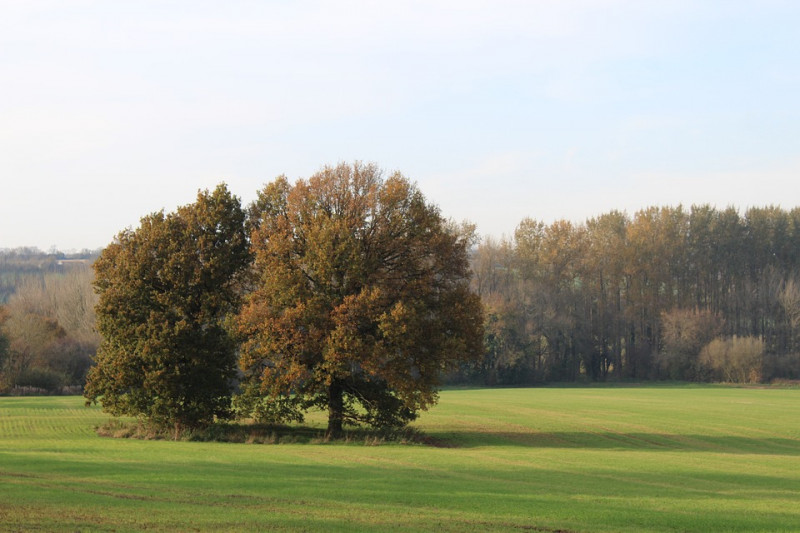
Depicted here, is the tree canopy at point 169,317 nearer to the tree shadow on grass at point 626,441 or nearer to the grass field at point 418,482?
the grass field at point 418,482

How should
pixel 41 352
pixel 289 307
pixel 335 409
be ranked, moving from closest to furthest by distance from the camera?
pixel 289 307 < pixel 335 409 < pixel 41 352

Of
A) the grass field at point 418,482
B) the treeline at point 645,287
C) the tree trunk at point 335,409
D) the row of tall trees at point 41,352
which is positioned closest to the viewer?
the grass field at point 418,482

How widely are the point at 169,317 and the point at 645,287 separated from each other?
8855cm

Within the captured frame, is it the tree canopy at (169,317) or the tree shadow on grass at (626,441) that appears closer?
the tree canopy at (169,317)

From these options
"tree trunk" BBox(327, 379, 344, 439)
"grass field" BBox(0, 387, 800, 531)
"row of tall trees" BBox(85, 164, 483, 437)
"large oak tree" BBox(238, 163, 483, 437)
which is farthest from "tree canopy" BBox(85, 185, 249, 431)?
"tree trunk" BBox(327, 379, 344, 439)

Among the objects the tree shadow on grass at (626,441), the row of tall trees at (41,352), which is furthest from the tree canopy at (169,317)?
the row of tall trees at (41,352)

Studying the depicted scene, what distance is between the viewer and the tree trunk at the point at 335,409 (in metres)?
37.4

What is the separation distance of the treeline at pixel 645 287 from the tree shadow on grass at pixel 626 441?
2433 inches

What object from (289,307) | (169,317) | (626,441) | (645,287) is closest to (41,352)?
(169,317)

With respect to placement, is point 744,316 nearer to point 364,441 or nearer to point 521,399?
point 521,399

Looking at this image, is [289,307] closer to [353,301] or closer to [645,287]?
[353,301]

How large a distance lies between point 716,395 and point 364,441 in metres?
53.2

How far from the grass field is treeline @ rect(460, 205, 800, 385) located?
63414 millimetres

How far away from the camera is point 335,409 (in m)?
37.8
